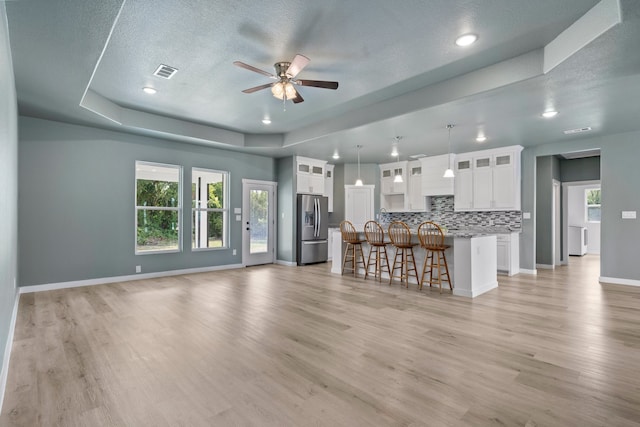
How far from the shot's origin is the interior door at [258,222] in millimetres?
7539

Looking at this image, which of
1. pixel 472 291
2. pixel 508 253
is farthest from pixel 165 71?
pixel 508 253

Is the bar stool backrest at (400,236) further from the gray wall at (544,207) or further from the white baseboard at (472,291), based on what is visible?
the gray wall at (544,207)

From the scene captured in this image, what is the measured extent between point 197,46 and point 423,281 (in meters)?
4.50

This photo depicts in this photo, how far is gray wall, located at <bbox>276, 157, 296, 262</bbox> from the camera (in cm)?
779

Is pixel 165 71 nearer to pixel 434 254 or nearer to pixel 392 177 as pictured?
pixel 434 254

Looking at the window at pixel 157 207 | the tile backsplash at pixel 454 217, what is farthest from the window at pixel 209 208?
the tile backsplash at pixel 454 217

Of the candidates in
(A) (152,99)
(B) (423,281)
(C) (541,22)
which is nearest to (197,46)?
(A) (152,99)

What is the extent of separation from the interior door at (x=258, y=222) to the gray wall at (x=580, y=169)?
717cm

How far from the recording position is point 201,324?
3443 millimetres

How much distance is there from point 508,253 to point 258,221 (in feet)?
17.9

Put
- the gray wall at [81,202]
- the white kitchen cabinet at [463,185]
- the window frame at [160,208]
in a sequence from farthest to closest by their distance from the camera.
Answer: the white kitchen cabinet at [463,185] < the window frame at [160,208] < the gray wall at [81,202]

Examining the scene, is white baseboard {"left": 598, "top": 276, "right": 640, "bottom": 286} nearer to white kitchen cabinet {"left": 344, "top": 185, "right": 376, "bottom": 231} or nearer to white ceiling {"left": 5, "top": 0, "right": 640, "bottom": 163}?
white ceiling {"left": 5, "top": 0, "right": 640, "bottom": 163}

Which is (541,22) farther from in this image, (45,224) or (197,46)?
(45,224)

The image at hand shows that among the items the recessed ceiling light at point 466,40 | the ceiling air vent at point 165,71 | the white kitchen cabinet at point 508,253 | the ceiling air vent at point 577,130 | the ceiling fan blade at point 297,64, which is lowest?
the white kitchen cabinet at point 508,253
